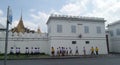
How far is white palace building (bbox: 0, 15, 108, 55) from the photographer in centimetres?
3259

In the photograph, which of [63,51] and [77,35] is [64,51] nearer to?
[63,51]

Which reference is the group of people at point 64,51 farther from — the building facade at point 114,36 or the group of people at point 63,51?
the building facade at point 114,36

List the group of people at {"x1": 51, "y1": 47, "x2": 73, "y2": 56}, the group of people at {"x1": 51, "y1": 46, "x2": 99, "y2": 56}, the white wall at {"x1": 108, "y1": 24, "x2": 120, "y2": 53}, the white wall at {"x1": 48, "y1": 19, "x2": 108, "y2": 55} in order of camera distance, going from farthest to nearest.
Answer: the white wall at {"x1": 108, "y1": 24, "x2": 120, "y2": 53}
the white wall at {"x1": 48, "y1": 19, "x2": 108, "y2": 55}
the group of people at {"x1": 51, "y1": 46, "x2": 99, "y2": 56}
the group of people at {"x1": 51, "y1": 47, "x2": 73, "y2": 56}

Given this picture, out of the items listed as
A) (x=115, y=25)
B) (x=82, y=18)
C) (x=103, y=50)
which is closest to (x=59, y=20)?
(x=82, y=18)

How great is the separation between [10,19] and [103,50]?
3182 cm

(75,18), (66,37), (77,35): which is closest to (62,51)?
(66,37)

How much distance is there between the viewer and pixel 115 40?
40125 mm

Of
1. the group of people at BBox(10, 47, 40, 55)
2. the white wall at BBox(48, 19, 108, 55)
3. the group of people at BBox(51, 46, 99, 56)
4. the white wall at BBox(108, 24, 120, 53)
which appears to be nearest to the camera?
the group of people at BBox(51, 46, 99, 56)

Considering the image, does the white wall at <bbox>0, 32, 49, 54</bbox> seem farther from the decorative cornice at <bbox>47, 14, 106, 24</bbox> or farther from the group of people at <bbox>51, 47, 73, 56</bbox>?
the decorative cornice at <bbox>47, 14, 106, 24</bbox>

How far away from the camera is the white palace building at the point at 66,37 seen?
3259cm

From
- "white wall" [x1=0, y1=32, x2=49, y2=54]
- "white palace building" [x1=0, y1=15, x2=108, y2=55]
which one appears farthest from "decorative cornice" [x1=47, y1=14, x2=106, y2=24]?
"white wall" [x1=0, y1=32, x2=49, y2=54]

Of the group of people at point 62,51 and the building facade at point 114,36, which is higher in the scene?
the building facade at point 114,36

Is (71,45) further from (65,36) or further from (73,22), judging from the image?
(73,22)

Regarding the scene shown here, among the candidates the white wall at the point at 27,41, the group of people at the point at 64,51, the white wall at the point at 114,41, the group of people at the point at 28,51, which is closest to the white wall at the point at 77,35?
the group of people at the point at 64,51
